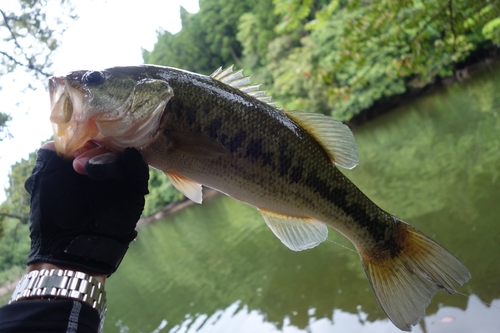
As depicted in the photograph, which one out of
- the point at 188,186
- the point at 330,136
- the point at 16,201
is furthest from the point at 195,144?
the point at 16,201

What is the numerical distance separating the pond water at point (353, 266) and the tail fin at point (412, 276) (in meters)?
1.14

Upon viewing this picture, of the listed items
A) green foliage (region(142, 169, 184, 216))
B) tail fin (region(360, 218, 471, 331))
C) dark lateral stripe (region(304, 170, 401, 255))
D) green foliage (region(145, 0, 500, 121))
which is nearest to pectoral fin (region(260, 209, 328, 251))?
dark lateral stripe (region(304, 170, 401, 255))

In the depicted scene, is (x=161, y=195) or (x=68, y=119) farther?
(x=161, y=195)

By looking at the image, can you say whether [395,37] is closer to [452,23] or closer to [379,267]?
[452,23]

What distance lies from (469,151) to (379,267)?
392 inches

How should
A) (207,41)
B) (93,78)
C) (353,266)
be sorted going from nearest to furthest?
(93,78)
(353,266)
(207,41)

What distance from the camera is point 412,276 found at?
2084 millimetres

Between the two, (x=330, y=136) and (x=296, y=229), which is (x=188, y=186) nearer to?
(x=296, y=229)

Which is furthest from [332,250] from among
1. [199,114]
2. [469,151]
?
[199,114]

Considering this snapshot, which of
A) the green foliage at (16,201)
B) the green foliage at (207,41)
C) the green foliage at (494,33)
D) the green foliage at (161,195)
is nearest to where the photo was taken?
the green foliage at (494,33)

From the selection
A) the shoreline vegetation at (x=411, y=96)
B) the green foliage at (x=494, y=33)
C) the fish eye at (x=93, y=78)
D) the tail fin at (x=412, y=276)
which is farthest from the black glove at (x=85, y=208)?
the shoreline vegetation at (x=411, y=96)

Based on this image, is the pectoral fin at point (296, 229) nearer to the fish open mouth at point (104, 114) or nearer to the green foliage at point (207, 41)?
the fish open mouth at point (104, 114)

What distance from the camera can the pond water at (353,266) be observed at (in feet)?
19.4

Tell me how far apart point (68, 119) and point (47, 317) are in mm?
942
